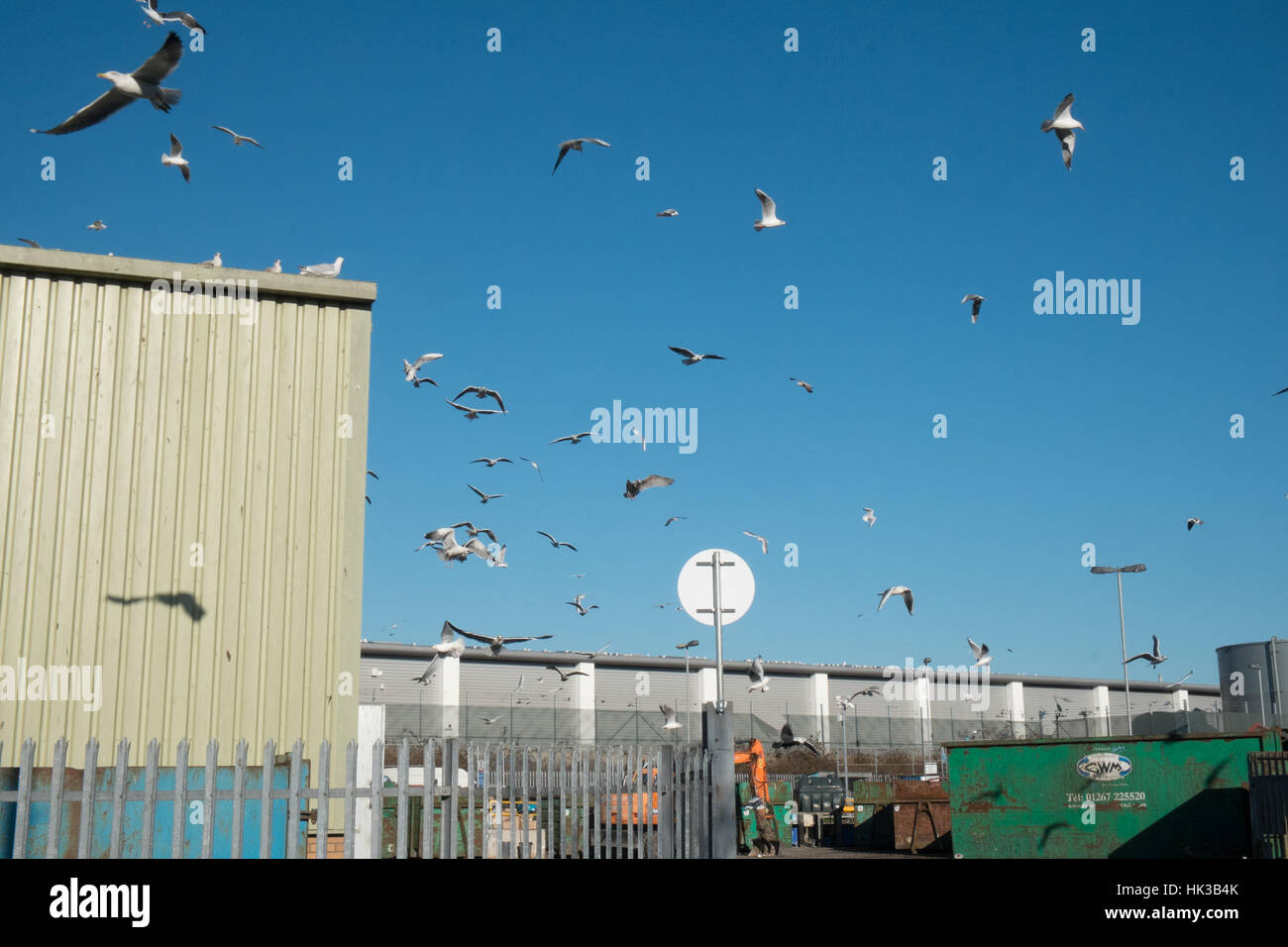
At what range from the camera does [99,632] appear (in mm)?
10344

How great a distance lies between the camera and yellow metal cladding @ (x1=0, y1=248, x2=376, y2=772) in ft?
33.8

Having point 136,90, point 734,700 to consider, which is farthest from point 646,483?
point 734,700

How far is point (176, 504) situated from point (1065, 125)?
1192cm

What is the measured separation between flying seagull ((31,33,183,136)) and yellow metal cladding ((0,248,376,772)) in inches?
56.8

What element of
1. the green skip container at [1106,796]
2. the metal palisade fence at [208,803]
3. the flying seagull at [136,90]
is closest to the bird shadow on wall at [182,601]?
the metal palisade fence at [208,803]

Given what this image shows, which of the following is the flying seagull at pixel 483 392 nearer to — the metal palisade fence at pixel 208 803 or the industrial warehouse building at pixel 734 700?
the metal palisade fence at pixel 208 803

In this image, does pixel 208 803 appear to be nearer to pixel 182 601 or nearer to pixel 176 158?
pixel 182 601

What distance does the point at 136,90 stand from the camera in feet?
33.6

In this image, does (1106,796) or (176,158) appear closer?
(176,158)

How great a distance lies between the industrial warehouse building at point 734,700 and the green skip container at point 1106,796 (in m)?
25.5

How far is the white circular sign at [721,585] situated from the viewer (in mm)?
10273
